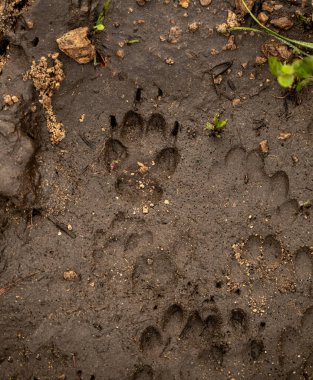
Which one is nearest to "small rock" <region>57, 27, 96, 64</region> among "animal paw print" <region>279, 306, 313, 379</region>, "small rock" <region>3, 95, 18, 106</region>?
"small rock" <region>3, 95, 18, 106</region>

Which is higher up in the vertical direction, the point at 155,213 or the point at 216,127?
the point at 216,127

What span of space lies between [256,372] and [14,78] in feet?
5.03

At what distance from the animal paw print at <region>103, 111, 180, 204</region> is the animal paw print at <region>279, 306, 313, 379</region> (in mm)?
761

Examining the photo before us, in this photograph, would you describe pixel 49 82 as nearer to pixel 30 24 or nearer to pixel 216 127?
pixel 30 24

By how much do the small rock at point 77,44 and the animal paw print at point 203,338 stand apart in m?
1.08

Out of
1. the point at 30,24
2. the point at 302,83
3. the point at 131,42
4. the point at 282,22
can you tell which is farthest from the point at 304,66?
the point at 30,24

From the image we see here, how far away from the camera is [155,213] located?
79.6 inches

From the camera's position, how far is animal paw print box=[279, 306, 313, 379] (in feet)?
6.54

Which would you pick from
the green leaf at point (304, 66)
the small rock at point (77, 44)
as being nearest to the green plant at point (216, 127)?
the green leaf at point (304, 66)

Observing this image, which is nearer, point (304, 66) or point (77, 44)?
point (304, 66)

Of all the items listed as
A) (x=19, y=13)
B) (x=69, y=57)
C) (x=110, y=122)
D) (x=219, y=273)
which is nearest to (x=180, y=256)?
(x=219, y=273)

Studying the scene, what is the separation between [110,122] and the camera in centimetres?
203

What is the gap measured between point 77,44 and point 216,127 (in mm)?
647

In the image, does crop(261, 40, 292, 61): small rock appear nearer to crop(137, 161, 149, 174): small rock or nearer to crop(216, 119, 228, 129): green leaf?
crop(216, 119, 228, 129): green leaf
